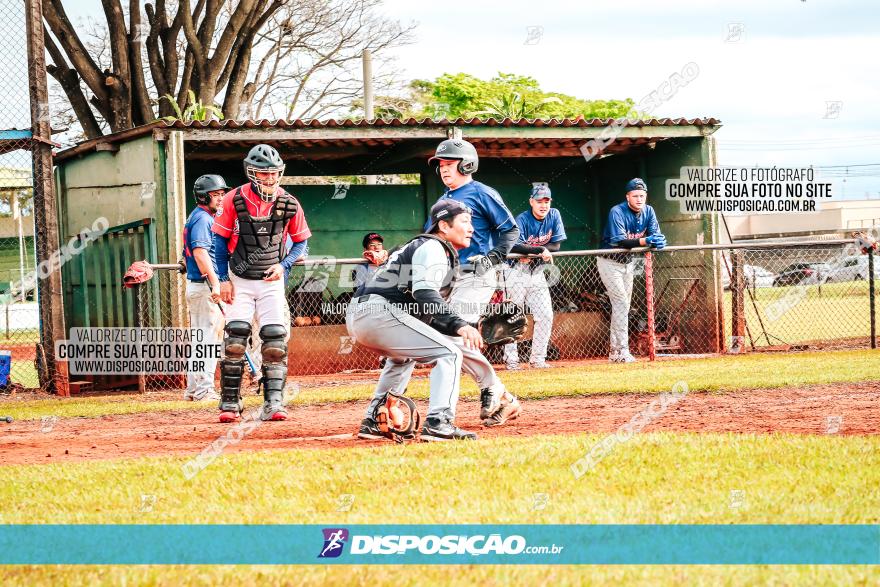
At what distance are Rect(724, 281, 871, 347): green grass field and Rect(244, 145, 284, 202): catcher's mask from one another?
9.50 metres

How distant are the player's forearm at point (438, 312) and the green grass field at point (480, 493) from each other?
0.74 meters

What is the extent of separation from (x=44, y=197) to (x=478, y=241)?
6.38m

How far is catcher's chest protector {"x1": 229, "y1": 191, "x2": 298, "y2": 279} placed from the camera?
8.52m

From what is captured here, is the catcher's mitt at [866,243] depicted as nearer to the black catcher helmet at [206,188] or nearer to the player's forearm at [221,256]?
the black catcher helmet at [206,188]

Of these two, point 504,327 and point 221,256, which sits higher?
point 221,256

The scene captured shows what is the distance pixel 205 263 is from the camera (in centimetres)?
948

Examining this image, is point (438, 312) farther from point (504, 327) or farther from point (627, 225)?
point (627, 225)

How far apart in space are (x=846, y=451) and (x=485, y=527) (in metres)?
2.65

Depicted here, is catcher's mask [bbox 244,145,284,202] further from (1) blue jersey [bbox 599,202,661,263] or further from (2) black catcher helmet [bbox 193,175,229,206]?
(1) blue jersey [bbox 599,202,661,263]

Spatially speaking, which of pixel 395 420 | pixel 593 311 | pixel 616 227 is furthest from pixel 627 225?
pixel 395 420

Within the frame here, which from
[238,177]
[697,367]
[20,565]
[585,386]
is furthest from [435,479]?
[238,177]

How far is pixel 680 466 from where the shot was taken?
5.62m

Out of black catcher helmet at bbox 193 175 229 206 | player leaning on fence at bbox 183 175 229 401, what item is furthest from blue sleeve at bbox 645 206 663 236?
black catcher helmet at bbox 193 175 229 206

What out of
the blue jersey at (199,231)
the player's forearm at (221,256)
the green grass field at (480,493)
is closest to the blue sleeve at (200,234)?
the blue jersey at (199,231)
